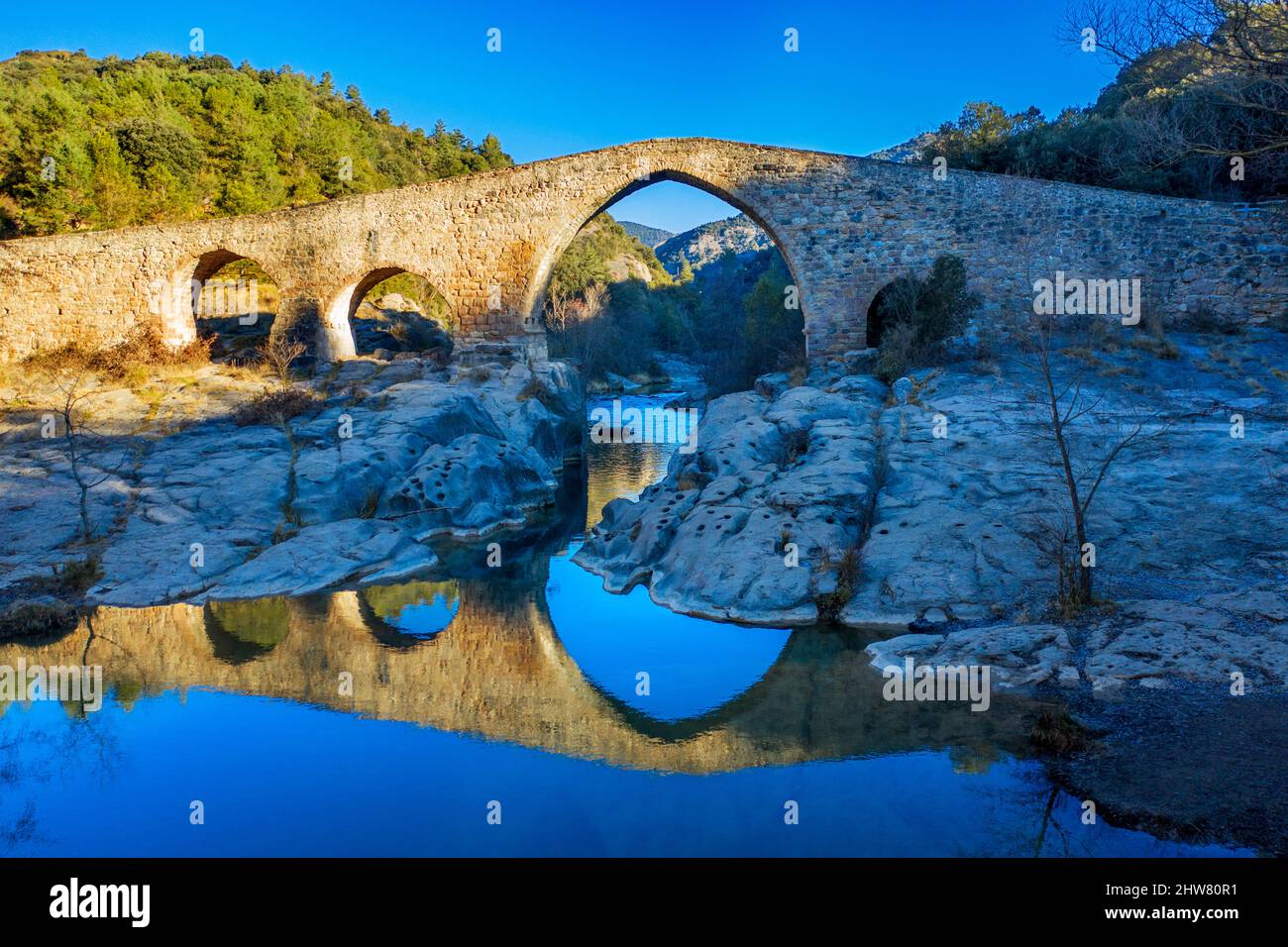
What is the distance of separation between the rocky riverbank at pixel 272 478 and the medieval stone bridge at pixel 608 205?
7.61ft

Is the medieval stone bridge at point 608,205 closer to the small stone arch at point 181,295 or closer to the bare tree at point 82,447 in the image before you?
the small stone arch at point 181,295

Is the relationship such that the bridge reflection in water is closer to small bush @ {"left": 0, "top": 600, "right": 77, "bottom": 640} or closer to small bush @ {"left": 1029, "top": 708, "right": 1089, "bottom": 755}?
small bush @ {"left": 1029, "top": 708, "right": 1089, "bottom": 755}

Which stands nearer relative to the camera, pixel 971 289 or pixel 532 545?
pixel 532 545

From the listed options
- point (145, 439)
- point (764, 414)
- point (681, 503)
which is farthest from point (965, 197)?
point (145, 439)

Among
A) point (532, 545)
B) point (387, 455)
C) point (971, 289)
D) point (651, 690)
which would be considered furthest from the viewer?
point (971, 289)

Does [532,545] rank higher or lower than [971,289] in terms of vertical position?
lower

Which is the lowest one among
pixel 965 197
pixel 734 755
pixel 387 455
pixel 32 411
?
pixel 734 755

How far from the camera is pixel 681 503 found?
36.2 feet

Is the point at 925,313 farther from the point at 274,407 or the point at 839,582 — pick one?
the point at 274,407

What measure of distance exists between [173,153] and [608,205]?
20427 mm

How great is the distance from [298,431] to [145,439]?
2.82 m

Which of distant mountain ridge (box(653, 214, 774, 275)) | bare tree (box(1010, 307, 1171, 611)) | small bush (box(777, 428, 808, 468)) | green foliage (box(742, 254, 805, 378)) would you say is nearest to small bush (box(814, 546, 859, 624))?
bare tree (box(1010, 307, 1171, 611))

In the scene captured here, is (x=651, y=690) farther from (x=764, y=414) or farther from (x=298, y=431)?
(x=298, y=431)

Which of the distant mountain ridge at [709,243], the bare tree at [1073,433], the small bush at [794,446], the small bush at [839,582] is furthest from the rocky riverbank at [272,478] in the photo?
the distant mountain ridge at [709,243]
